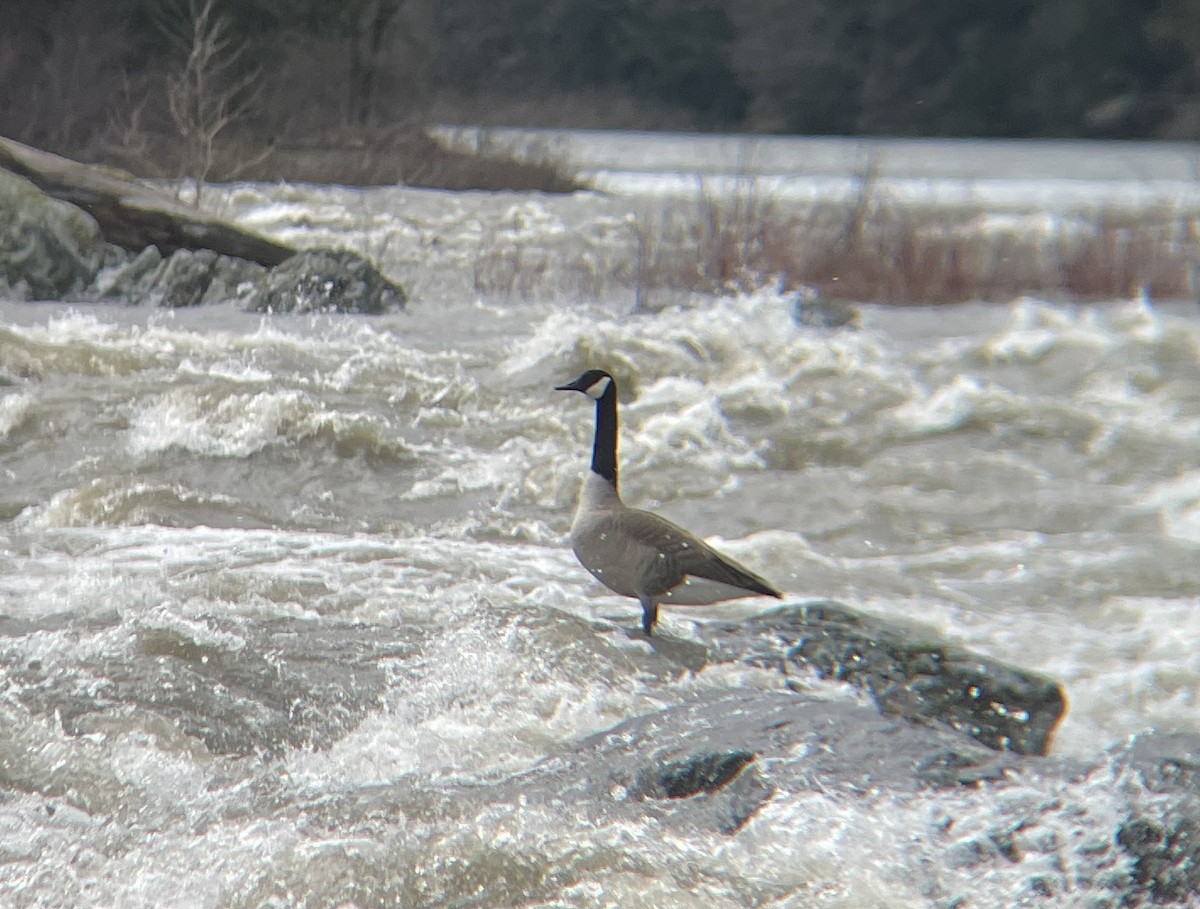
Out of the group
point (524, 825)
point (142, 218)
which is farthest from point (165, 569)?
point (142, 218)

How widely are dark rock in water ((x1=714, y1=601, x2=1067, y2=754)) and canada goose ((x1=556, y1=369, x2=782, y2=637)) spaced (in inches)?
6.4

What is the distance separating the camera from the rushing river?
3062 millimetres

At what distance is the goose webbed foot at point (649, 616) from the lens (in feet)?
14.7

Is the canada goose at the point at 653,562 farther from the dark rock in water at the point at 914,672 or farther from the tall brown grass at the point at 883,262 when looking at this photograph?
the tall brown grass at the point at 883,262

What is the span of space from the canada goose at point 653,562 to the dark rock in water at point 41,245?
24.0 feet

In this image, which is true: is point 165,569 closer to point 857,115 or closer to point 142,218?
point 142,218

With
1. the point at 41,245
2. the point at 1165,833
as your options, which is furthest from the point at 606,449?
the point at 41,245

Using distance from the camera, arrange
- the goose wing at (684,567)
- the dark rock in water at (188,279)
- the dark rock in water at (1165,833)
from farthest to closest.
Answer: the dark rock in water at (188,279), the goose wing at (684,567), the dark rock in water at (1165,833)

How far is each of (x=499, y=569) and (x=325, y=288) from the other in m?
5.67

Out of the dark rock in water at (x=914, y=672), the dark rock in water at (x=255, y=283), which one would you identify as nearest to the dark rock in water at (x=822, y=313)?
the dark rock in water at (x=255, y=283)

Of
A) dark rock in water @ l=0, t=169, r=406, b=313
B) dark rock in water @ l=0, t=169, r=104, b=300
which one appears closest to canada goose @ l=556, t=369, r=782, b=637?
dark rock in water @ l=0, t=169, r=406, b=313

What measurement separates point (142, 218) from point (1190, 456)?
7709 millimetres

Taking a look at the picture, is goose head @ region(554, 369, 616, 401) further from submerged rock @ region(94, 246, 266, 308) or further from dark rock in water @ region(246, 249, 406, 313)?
submerged rock @ region(94, 246, 266, 308)

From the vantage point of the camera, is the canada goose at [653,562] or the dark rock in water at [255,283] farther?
the dark rock in water at [255,283]
